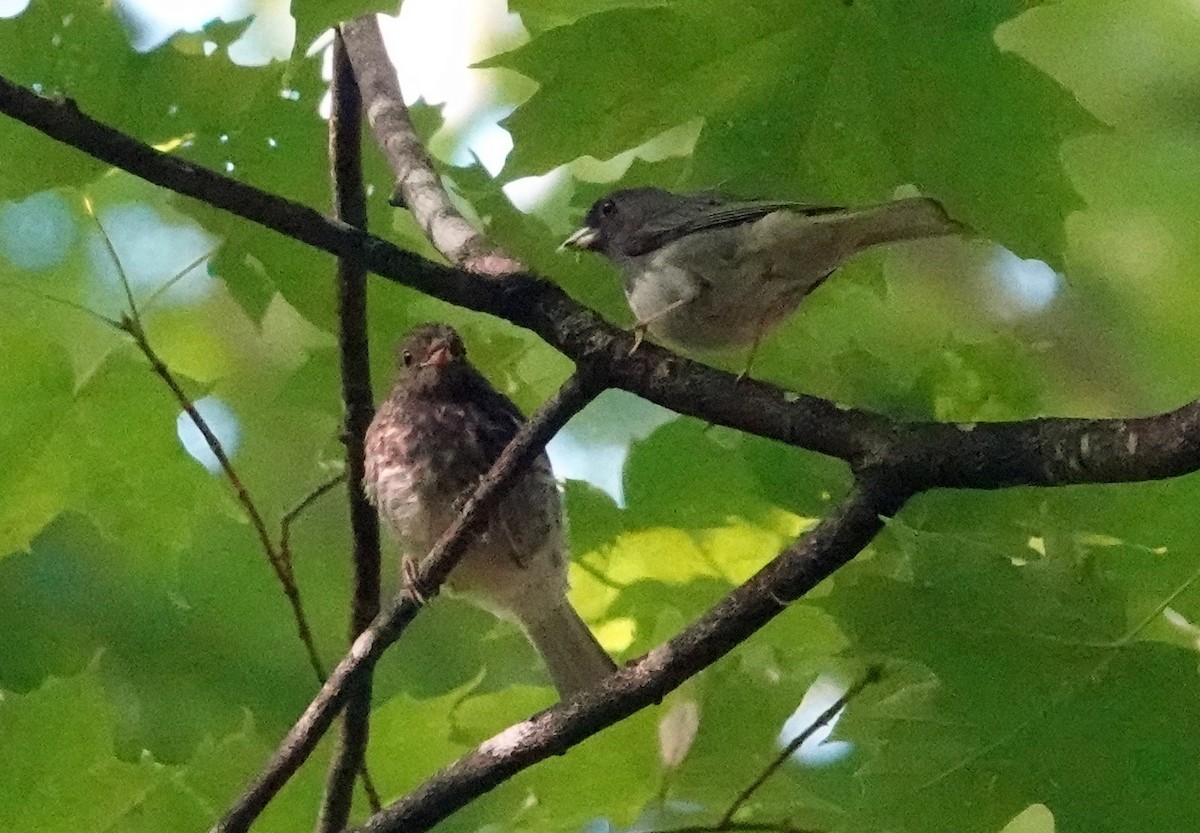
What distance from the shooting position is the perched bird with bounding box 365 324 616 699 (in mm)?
1768

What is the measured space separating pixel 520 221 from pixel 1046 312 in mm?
705

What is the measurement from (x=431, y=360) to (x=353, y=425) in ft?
0.76

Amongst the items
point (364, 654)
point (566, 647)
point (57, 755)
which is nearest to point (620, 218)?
point (566, 647)

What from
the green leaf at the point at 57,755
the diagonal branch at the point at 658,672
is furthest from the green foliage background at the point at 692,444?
the diagonal branch at the point at 658,672

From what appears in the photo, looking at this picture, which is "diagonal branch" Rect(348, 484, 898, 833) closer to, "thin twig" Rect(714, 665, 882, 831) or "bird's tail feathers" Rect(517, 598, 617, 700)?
"thin twig" Rect(714, 665, 882, 831)

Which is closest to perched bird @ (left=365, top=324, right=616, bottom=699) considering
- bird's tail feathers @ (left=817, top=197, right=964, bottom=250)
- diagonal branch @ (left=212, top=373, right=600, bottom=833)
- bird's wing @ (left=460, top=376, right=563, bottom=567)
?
bird's wing @ (left=460, top=376, right=563, bottom=567)

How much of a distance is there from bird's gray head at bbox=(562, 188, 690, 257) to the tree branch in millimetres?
278

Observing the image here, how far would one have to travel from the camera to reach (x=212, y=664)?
1629 millimetres

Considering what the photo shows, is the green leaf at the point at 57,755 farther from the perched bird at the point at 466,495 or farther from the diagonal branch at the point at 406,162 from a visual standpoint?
the diagonal branch at the point at 406,162

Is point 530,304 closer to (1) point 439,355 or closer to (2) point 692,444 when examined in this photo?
(2) point 692,444

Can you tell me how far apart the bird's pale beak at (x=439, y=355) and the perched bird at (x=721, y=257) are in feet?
0.79

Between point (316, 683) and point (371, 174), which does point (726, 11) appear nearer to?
point (371, 174)

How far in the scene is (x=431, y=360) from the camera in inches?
72.7

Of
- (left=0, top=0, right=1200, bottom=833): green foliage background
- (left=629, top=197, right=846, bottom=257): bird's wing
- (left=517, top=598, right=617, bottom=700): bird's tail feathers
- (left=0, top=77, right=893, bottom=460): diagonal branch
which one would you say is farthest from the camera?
(left=517, top=598, right=617, bottom=700): bird's tail feathers
